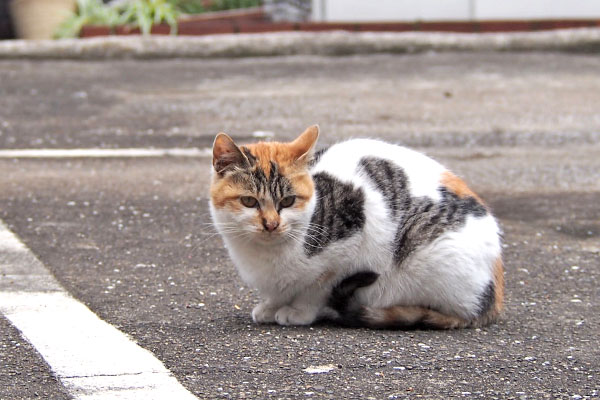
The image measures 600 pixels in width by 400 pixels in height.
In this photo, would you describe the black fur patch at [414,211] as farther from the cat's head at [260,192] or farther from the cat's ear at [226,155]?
the cat's ear at [226,155]

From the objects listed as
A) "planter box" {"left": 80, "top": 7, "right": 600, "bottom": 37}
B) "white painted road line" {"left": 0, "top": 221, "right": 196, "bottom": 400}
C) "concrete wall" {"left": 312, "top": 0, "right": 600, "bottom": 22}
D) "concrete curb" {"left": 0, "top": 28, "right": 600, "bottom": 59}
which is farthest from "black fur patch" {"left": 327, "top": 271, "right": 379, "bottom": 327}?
"concrete wall" {"left": 312, "top": 0, "right": 600, "bottom": 22}

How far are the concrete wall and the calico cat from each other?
26.1 ft

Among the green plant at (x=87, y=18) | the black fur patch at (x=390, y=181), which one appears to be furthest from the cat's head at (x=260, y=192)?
the green plant at (x=87, y=18)

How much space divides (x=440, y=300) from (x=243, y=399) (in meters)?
1.18

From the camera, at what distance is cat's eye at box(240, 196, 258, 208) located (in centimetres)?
375

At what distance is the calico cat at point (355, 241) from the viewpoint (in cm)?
378

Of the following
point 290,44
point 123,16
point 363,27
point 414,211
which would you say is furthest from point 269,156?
point 123,16

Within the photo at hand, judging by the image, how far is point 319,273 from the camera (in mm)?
3854

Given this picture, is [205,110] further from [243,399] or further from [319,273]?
[243,399]

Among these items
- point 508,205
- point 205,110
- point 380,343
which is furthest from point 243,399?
point 205,110

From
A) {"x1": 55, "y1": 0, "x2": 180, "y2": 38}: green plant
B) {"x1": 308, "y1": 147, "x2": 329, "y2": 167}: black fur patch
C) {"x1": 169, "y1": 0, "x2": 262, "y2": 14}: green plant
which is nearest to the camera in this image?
{"x1": 308, "y1": 147, "x2": 329, "y2": 167}: black fur patch

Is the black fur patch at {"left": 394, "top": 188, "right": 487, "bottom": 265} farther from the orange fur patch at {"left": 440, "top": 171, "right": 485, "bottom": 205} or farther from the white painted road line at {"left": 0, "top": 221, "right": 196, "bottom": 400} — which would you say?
the white painted road line at {"left": 0, "top": 221, "right": 196, "bottom": 400}

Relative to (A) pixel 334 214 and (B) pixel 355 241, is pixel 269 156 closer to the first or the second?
(A) pixel 334 214

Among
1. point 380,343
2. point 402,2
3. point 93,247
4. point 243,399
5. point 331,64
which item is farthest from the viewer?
point 402,2
